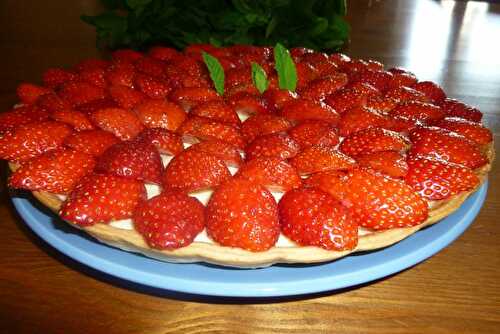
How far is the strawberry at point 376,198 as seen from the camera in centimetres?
101

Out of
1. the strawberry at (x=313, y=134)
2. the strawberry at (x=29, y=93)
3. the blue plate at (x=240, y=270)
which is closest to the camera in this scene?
the blue plate at (x=240, y=270)

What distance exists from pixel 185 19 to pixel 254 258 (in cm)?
192

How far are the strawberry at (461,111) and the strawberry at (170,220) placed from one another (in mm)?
936

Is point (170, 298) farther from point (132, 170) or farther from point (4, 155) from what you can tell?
point (4, 155)

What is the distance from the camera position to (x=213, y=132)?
1275 millimetres

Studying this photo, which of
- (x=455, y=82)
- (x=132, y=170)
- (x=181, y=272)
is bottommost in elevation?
(x=455, y=82)

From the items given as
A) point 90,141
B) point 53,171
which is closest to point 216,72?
point 90,141

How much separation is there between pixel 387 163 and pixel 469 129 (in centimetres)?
38

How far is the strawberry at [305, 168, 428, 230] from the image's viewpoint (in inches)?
39.8

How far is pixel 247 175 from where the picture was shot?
43.0 inches

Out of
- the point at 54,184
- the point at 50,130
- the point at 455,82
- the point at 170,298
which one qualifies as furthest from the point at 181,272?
the point at 455,82

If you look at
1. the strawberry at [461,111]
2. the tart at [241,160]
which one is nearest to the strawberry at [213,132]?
the tart at [241,160]

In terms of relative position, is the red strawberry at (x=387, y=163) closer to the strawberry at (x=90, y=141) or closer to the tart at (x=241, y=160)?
the tart at (x=241, y=160)

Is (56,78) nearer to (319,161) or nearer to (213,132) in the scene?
(213,132)
